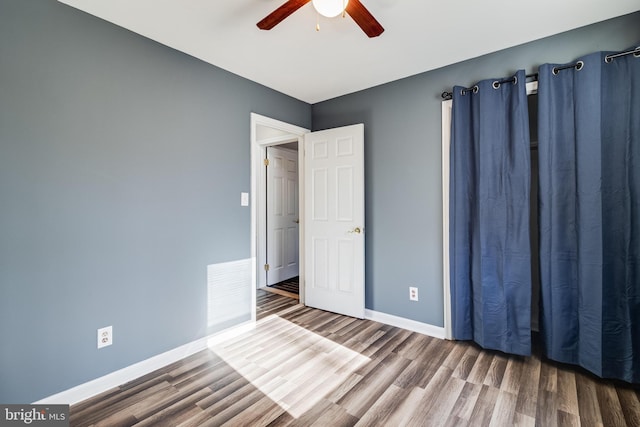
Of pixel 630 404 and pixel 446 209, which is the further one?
pixel 446 209

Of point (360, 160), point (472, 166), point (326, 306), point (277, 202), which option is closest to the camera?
point (472, 166)

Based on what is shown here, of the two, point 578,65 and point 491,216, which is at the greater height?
point 578,65

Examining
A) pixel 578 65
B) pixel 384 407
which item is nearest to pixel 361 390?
pixel 384 407

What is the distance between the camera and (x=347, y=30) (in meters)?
2.12

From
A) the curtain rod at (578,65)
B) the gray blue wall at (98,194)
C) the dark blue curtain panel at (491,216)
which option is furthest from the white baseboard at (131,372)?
the curtain rod at (578,65)

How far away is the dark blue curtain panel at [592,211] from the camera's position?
1882 millimetres

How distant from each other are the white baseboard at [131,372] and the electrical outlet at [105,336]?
21 cm

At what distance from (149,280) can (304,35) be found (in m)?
2.14

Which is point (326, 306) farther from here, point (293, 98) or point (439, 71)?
point (439, 71)

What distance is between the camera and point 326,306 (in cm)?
336

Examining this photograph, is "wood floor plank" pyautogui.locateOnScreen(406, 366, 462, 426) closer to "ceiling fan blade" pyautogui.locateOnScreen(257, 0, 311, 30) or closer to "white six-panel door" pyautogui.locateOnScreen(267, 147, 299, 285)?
"ceiling fan blade" pyautogui.locateOnScreen(257, 0, 311, 30)

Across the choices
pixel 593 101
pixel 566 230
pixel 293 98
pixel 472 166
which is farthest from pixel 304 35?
pixel 566 230

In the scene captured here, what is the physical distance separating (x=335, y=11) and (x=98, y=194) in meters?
1.83

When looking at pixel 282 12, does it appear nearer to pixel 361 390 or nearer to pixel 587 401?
pixel 361 390
